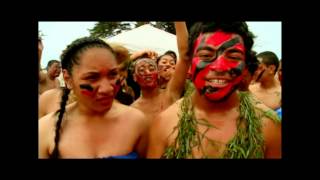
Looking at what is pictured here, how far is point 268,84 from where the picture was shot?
4.70 metres

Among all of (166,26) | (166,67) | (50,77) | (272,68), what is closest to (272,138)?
(166,67)

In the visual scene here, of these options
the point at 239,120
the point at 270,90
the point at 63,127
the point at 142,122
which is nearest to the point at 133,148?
the point at 142,122

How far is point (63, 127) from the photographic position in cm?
307

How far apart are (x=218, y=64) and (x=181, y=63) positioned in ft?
1.22

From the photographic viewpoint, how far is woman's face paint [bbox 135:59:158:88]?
11.8ft

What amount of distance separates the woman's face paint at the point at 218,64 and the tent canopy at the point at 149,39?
1.92 metres

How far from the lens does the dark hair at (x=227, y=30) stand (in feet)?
9.62

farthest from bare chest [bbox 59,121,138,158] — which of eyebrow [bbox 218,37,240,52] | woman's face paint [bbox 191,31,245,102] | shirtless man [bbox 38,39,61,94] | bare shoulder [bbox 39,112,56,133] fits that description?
shirtless man [bbox 38,39,61,94]

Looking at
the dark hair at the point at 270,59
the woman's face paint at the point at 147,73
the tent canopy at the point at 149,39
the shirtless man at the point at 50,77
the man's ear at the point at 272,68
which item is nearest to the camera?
the woman's face paint at the point at 147,73

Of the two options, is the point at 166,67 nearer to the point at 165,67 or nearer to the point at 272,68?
the point at 165,67

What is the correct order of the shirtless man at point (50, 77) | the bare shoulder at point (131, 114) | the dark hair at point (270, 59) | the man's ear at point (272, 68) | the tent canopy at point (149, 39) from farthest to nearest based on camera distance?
1. the tent canopy at point (149, 39)
2. the man's ear at point (272, 68)
3. the shirtless man at point (50, 77)
4. the dark hair at point (270, 59)
5. the bare shoulder at point (131, 114)

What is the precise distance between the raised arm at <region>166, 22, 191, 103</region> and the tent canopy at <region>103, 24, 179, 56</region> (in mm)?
1598

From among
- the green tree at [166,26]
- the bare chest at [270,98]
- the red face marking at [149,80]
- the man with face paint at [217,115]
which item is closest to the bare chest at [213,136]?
the man with face paint at [217,115]

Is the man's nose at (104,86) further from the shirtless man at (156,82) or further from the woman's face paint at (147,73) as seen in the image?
the woman's face paint at (147,73)
